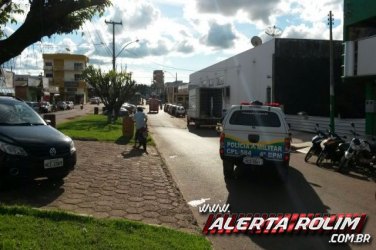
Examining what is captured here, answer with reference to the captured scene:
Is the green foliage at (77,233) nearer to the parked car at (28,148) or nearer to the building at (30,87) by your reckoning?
the parked car at (28,148)

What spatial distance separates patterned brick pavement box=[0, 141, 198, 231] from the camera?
22.4ft

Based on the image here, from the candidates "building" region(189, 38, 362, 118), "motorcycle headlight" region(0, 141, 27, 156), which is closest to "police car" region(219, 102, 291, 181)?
"motorcycle headlight" region(0, 141, 27, 156)

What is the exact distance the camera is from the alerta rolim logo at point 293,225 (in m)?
6.22

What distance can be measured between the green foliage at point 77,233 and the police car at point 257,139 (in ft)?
13.8

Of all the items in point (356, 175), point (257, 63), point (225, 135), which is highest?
point (257, 63)

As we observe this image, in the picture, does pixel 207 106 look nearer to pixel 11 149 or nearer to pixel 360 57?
pixel 360 57

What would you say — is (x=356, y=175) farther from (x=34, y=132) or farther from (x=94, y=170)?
(x=34, y=132)

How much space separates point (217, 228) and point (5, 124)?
448cm

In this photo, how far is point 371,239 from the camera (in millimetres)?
6008

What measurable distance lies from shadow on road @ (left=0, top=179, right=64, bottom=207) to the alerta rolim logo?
2825mm

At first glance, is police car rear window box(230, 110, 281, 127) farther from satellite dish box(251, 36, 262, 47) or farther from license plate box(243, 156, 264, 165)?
satellite dish box(251, 36, 262, 47)

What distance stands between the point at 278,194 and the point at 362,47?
1180cm

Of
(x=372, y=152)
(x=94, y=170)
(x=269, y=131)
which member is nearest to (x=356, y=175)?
(x=372, y=152)

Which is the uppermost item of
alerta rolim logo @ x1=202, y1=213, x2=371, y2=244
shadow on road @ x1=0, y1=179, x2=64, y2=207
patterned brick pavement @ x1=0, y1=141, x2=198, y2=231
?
shadow on road @ x1=0, y1=179, x2=64, y2=207
